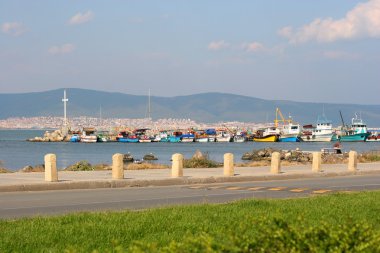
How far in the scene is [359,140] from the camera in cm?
16400

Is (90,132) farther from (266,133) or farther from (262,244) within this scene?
(262,244)

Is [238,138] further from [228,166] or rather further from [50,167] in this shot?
[50,167]

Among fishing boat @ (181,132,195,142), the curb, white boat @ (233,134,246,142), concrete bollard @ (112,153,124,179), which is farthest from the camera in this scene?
white boat @ (233,134,246,142)

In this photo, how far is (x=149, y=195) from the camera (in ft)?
67.1

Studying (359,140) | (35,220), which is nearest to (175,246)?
(35,220)

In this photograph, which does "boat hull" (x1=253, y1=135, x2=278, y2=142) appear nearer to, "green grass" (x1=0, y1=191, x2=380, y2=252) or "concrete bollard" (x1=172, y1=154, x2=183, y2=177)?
"concrete bollard" (x1=172, y1=154, x2=183, y2=177)

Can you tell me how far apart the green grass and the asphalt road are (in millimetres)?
2564

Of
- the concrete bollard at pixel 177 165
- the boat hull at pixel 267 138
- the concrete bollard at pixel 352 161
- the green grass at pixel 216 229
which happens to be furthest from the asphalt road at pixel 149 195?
the boat hull at pixel 267 138

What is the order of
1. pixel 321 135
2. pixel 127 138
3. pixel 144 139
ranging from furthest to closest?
pixel 127 138 < pixel 144 139 < pixel 321 135

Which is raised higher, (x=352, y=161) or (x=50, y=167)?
(x=50, y=167)

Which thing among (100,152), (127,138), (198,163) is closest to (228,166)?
(198,163)

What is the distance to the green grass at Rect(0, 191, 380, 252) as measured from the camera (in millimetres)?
6887

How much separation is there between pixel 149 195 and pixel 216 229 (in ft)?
29.4

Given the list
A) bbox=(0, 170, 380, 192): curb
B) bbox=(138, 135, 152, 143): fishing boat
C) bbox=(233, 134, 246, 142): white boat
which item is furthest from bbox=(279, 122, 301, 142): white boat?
bbox=(0, 170, 380, 192): curb
